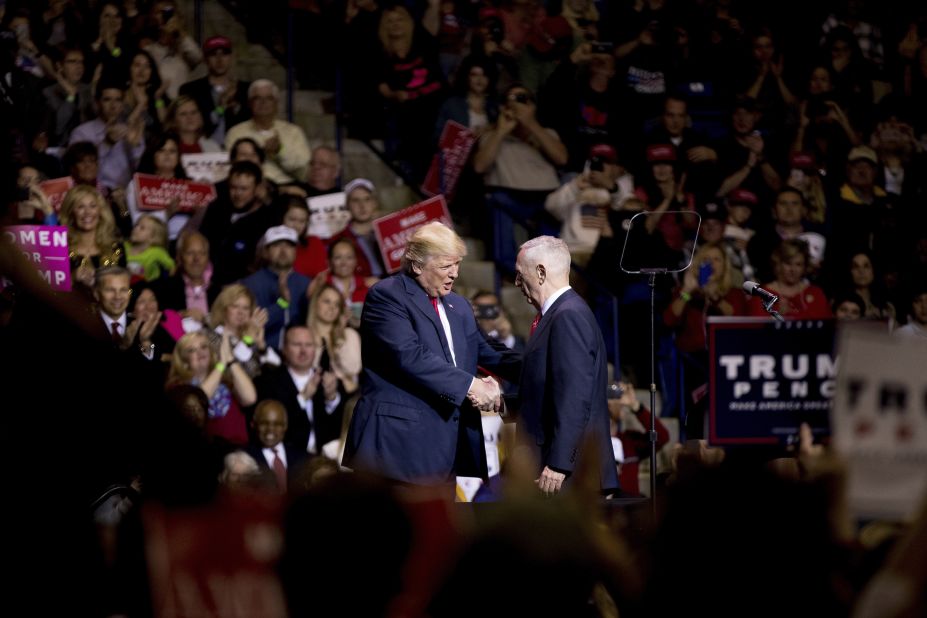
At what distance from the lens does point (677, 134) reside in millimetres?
11562

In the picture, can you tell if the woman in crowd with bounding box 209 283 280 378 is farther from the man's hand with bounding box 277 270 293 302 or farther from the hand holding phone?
the hand holding phone

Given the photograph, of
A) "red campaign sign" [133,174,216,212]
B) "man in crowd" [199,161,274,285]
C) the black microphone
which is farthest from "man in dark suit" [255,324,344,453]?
the black microphone

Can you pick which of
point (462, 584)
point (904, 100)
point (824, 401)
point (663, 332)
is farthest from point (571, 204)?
point (462, 584)

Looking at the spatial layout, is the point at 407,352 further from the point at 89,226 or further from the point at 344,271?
the point at 344,271

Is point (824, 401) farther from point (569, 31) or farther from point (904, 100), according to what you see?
point (904, 100)

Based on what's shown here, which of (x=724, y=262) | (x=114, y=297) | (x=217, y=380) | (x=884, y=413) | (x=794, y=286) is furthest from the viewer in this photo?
(x=724, y=262)

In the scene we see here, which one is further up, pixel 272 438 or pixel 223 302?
pixel 223 302

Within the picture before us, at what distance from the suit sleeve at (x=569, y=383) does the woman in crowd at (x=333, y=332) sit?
3.18m

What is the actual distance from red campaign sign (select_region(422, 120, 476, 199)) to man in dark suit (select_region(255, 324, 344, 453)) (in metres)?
2.27

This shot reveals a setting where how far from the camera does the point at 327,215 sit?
9.94 m

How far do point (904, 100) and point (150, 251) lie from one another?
7228 mm

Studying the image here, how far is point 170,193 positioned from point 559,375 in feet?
13.9

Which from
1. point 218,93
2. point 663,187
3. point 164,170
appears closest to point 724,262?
point 663,187

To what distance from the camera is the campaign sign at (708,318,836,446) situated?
4.75m
